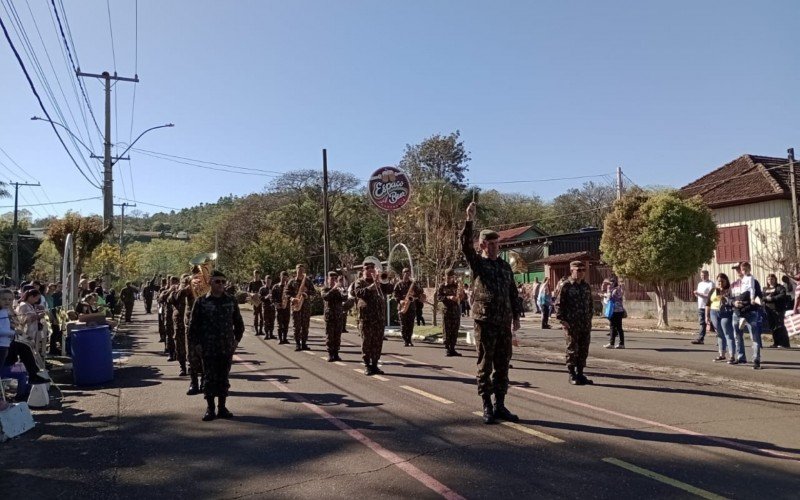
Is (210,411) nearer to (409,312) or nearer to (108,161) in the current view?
(409,312)

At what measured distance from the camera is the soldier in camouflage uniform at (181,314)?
10.9 m

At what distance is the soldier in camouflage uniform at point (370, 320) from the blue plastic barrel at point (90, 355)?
4.36 meters

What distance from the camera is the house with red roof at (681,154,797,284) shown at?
24.1 metres

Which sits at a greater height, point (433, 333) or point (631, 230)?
point (631, 230)

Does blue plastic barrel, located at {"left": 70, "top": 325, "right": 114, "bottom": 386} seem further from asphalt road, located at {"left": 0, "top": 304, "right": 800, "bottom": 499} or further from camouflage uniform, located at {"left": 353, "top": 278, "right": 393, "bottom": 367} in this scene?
camouflage uniform, located at {"left": 353, "top": 278, "right": 393, "bottom": 367}

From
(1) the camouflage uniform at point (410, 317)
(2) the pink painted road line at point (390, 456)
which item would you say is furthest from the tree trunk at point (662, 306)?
(2) the pink painted road line at point (390, 456)

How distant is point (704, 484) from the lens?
15.7 ft

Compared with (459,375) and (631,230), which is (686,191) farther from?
(459,375)

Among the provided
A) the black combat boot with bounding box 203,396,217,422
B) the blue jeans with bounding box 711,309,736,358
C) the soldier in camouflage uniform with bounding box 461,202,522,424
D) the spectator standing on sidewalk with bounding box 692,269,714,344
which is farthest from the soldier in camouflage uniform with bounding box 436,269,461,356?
the black combat boot with bounding box 203,396,217,422

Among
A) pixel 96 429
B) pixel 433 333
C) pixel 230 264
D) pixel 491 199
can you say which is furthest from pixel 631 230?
pixel 230 264

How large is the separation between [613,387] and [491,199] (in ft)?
175

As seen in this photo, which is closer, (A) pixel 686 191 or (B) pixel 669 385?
(B) pixel 669 385

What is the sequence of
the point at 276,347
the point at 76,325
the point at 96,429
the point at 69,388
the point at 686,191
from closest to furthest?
the point at 96,429
the point at 69,388
the point at 76,325
the point at 276,347
the point at 686,191

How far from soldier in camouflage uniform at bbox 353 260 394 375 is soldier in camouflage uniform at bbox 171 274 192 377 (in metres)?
2.99
